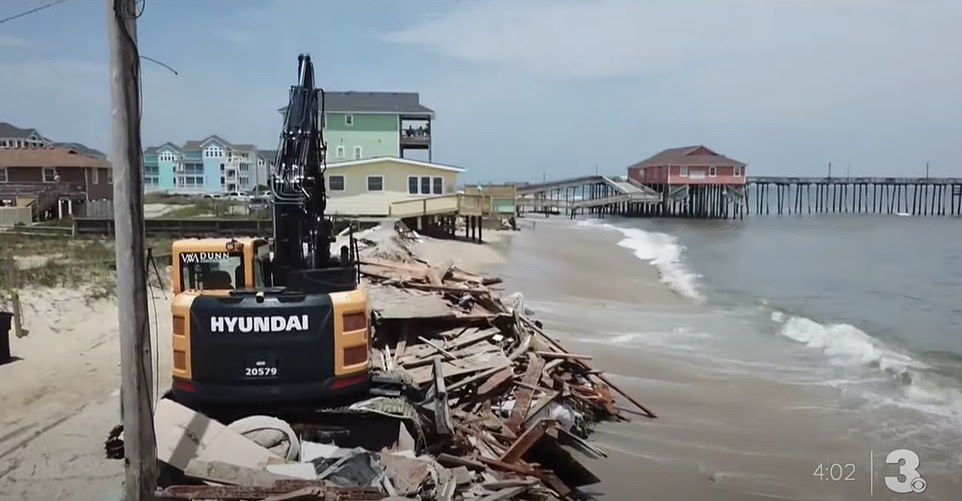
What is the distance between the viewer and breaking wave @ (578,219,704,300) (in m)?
30.3

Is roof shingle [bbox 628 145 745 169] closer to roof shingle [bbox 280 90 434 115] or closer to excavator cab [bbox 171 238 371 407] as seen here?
roof shingle [bbox 280 90 434 115]

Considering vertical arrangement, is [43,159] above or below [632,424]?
above

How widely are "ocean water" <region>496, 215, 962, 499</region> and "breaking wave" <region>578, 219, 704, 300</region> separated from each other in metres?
0.16

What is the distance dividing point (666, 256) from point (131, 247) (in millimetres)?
39212

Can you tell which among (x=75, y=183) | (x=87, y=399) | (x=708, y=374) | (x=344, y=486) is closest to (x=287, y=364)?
(x=344, y=486)

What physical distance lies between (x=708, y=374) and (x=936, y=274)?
29008 mm

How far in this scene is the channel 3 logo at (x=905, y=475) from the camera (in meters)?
9.89

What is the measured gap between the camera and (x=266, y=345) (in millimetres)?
7473

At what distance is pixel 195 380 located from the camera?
24.9 feet

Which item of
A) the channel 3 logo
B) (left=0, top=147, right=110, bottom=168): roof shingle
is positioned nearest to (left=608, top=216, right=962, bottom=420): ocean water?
the channel 3 logo

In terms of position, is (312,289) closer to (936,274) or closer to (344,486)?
(344,486)

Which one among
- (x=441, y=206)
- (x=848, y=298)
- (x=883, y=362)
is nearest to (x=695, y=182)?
(x=441, y=206)

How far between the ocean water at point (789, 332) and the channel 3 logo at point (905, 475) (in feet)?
0.60
